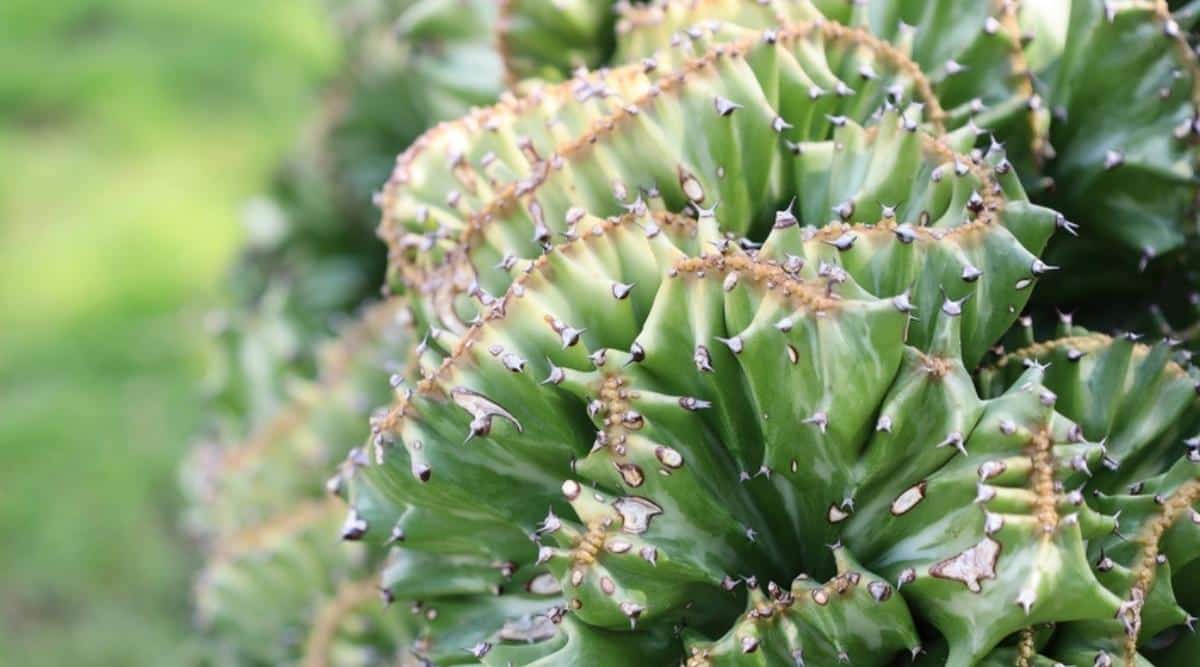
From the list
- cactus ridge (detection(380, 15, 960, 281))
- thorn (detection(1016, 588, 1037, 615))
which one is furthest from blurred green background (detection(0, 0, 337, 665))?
thorn (detection(1016, 588, 1037, 615))

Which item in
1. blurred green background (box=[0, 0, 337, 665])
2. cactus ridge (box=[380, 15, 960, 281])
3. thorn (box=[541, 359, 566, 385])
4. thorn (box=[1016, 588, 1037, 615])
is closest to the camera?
thorn (box=[1016, 588, 1037, 615])

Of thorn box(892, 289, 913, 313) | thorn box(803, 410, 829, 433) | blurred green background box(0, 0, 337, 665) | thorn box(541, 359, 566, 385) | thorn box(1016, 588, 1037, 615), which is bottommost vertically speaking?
blurred green background box(0, 0, 337, 665)

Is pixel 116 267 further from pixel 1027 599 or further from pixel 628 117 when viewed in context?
pixel 1027 599

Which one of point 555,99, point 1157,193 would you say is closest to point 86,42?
point 555,99

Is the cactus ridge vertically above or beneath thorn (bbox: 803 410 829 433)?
above

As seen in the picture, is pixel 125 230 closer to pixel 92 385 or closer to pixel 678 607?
pixel 92 385

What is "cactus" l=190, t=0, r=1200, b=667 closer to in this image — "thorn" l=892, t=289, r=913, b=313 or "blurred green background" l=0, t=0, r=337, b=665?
"thorn" l=892, t=289, r=913, b=313

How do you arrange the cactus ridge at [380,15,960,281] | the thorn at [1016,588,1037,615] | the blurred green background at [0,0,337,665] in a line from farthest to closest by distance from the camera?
the blurred green background at [0,0,337,665]
the cactus ridge at [380,15,960,281]
the thorn at [1016,588,1037,615]
